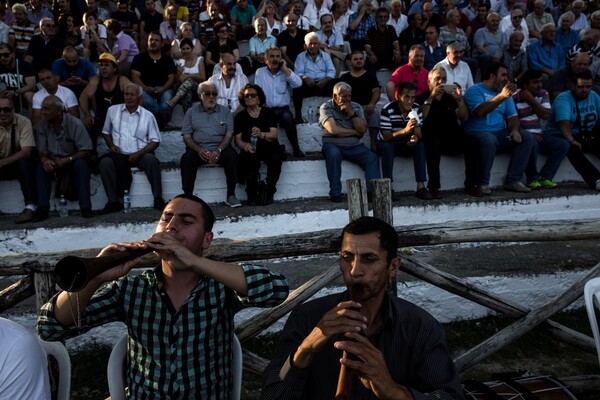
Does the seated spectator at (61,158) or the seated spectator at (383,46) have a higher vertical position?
the seated spectator at (383,46)

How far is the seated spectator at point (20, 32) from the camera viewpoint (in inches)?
356

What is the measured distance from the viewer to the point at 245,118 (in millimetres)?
7102

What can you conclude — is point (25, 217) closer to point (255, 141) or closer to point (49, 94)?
point (49, 94)

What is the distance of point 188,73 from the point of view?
27.3 ft

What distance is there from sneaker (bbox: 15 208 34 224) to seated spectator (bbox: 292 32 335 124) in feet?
12.0

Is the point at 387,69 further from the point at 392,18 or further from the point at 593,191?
the point at 593,191

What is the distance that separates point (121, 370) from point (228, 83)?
18.5ft

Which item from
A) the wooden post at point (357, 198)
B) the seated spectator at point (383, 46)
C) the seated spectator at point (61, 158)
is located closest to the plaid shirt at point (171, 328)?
the wooden post at point (357, 198)

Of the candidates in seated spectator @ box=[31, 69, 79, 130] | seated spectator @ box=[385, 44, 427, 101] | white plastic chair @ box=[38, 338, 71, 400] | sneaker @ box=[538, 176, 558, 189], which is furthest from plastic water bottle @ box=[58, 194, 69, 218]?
sneaker @ box=[538, 176, 558, 189]

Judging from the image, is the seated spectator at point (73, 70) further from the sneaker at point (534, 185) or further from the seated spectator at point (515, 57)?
the seated spectator at point (515, 57)

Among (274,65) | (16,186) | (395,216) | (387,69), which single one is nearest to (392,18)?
(387,69)

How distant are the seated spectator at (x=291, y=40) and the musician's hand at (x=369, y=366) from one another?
7314 mm

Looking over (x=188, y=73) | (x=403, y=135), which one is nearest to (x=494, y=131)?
(x=403, y=135)

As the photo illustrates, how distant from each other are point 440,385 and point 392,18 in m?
9.35
